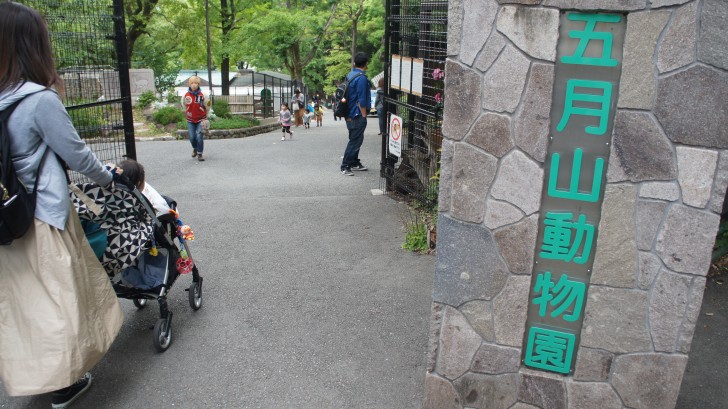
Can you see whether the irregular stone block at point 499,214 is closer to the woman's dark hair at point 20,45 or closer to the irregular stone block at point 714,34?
the irregular stone block at point 714,34

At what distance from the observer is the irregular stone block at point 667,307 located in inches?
104

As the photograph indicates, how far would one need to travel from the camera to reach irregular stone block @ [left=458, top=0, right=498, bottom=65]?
8.70ft

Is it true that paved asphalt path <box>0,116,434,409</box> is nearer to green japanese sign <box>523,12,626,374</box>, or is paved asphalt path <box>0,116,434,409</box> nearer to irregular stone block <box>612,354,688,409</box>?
green japanese sign <box>523,12,626,374</box>

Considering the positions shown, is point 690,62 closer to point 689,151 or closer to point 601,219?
point 689,151

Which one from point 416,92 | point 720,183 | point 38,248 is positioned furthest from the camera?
point 416,92

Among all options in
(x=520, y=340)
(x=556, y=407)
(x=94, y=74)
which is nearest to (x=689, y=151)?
(x=520, y=340)

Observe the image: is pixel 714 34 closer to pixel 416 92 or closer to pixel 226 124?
pixel 416 92

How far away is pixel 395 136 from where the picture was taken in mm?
7605

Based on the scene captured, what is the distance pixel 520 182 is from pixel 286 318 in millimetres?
2399

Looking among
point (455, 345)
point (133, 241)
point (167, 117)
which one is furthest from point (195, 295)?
point (167, 117)

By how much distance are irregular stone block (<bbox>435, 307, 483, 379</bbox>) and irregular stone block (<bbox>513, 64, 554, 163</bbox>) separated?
3.15 ft

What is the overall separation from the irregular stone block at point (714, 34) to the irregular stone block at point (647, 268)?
88 centimetres

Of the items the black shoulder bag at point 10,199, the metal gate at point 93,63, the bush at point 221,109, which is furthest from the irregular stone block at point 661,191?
the bush at point 221,109

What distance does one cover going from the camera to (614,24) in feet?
8.19
